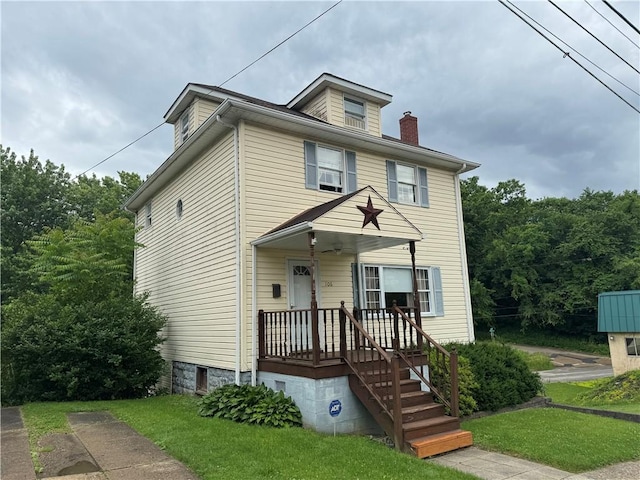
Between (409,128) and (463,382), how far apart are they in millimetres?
8087

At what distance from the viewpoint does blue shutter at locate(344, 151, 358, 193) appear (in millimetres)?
10805

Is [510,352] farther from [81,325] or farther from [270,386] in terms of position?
[81,325]

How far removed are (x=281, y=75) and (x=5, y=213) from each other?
23.6 meters

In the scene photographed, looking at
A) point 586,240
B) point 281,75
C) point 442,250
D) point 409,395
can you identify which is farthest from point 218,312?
point 586,240

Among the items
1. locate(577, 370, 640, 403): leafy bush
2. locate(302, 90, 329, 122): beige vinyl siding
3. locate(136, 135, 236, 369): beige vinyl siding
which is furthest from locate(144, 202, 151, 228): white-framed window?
locate(577, 370, 640, 403): leafy bush

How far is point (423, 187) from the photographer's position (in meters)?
12.2

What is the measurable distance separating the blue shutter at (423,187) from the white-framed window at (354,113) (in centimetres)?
201

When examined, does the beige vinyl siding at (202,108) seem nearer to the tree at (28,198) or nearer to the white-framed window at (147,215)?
the white-framed window at (147,215)

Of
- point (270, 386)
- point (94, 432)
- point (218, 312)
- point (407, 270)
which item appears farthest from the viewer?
point (407, 270)

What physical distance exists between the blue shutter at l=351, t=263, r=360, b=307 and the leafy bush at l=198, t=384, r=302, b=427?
310cm

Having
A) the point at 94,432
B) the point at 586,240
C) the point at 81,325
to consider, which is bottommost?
the point at 94,432

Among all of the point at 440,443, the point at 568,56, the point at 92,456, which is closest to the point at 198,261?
the point at 92,456

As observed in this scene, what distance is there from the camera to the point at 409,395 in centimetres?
724

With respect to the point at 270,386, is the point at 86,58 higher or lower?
higher
